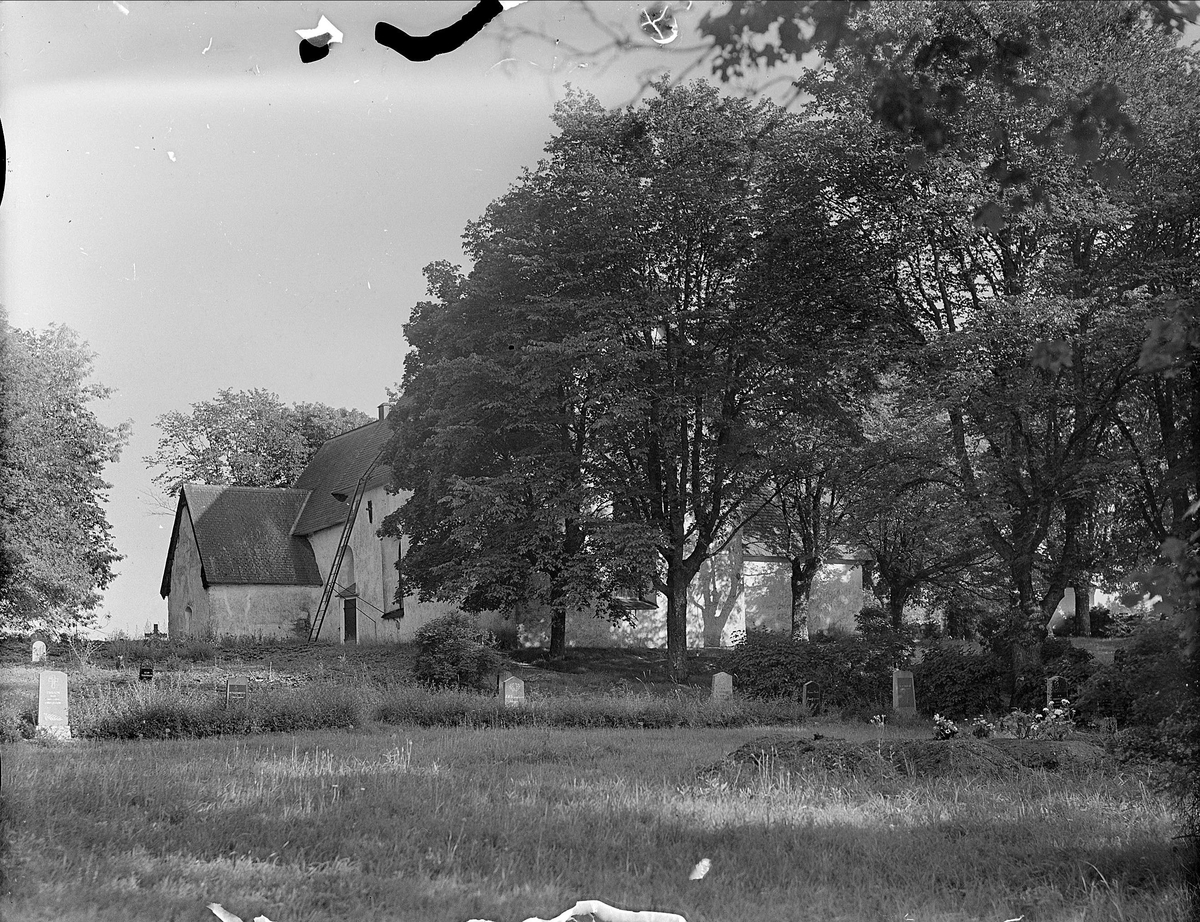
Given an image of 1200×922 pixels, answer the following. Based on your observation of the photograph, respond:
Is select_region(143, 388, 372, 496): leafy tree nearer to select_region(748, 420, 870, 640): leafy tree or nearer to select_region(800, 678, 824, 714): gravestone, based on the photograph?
select_region(800, 678, 824, 714): gravestone

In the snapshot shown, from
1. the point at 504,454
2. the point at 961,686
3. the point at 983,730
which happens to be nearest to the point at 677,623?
the point at 504,454

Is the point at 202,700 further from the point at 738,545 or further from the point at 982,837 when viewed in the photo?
the point at 738,545

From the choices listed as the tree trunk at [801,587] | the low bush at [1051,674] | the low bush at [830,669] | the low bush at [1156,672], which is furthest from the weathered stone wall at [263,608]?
the low bush at [1156,672]

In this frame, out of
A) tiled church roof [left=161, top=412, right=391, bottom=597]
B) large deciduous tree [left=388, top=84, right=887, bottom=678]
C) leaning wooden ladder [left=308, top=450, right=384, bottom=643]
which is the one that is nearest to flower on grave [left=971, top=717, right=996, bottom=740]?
large deciduous tree [left=388, top=84, right=887, bottom=678]

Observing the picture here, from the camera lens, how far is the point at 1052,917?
5.19 m

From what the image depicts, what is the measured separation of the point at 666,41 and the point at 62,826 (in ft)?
17.2

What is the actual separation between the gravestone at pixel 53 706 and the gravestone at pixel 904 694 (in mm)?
12705

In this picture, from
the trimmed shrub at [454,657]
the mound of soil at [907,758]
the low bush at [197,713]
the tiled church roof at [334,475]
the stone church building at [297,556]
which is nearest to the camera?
the mound of soil at [907,758]

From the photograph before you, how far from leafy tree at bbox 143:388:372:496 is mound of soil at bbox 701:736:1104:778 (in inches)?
204

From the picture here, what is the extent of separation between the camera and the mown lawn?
5102 millimetres

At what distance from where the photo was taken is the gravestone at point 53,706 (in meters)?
12.5

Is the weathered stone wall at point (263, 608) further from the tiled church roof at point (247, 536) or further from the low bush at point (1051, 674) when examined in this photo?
the low bush at point (1051, 674)

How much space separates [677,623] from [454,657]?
21.0ft

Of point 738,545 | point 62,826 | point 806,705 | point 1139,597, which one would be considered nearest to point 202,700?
point 62,826
